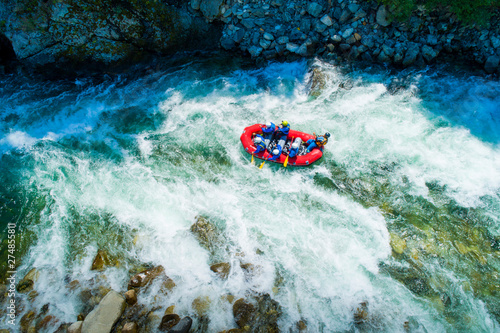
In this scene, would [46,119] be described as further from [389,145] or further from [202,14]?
[389,145]

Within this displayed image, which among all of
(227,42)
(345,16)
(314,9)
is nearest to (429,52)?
(345,16)

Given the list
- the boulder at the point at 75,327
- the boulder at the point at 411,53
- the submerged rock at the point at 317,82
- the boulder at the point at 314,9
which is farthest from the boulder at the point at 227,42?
the boulder at the point at 75,327

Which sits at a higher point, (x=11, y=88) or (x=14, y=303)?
(x=11, y=88)

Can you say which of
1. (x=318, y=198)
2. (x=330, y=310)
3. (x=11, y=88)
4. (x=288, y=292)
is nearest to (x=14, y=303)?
(x=288, y=292)

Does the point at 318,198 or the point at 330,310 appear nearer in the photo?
the point at 330,310

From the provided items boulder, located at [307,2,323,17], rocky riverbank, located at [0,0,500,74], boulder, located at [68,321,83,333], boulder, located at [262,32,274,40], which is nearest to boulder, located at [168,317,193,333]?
boulder, located at [68,321,83,333]
